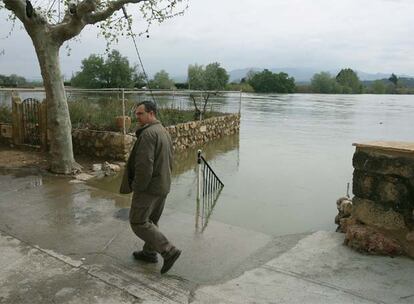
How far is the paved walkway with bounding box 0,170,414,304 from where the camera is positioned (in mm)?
3758

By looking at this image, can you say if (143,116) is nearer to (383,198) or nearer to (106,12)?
(383,198)

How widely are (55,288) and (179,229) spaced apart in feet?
7.01

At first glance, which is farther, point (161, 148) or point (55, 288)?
point (161, 148)

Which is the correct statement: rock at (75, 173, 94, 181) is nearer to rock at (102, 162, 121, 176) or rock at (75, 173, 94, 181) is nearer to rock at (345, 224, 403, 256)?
rock at (102, 162, 121, 176)

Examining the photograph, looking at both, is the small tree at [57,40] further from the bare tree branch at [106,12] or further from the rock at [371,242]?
the rock at [371,242]

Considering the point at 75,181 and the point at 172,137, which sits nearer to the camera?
the point at 75,181

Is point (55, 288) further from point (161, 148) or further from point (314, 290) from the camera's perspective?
point (314, 290)

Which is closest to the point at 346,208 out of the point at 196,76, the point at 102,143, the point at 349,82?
the point at 102,143

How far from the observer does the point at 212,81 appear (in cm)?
4197

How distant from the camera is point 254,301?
3.70 m

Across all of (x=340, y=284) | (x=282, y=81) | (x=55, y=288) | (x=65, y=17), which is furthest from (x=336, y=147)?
(x=282, y=81)

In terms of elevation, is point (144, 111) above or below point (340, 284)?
above

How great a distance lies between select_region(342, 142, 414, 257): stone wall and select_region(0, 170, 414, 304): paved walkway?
23 cm

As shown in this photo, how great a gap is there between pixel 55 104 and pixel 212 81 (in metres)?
34.2
